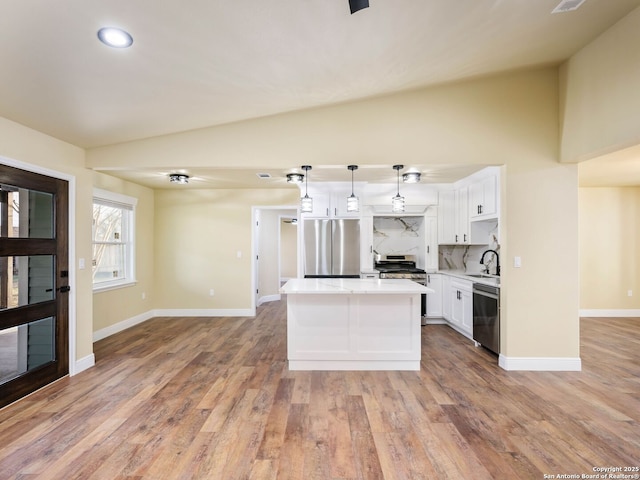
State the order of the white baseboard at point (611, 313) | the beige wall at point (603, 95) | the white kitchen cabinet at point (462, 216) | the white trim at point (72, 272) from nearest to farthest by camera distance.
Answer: the beige wall at point (603, 95), the white trim at point (72, 272), the white kitchen cabinet at point (462, 216), the white baseboard at point (611, 313)

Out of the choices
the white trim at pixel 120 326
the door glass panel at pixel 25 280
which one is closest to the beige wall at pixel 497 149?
the door glass panel at pixel 25 280

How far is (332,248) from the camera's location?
5539 millimetres

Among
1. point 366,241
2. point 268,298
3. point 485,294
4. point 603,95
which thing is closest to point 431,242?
point 366,241

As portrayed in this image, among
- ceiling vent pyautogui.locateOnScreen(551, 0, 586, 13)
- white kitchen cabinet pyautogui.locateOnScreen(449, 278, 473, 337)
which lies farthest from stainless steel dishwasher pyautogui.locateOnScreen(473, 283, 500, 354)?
ceiling vent pyautogui.locateOnScreen(551, 0, 586, 13)

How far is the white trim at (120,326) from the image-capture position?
4562mm

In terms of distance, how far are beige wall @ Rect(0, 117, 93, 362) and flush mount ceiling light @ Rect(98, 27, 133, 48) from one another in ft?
5.37

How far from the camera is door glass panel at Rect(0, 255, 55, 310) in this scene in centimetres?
270

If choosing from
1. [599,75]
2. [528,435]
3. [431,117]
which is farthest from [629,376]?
[431,117]

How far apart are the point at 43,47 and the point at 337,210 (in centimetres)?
418

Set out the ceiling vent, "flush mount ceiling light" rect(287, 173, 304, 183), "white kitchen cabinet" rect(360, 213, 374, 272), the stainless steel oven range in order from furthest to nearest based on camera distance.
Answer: "white kitchen cabinet" rect(360, 213, 374, 272)
the stainless steel oven range
"flush mount ceiling light" rect(287, 173, 304, 183)
the ceiling vent

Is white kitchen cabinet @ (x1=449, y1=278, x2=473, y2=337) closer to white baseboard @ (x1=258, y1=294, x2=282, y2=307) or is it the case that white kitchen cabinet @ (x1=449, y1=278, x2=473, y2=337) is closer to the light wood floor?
the light wood floor

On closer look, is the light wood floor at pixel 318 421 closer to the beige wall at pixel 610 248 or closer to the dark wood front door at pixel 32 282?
the dark wood front door at pixel 32 282

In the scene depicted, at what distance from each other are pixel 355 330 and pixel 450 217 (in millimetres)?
2960

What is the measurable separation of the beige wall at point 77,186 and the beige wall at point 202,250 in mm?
2361
